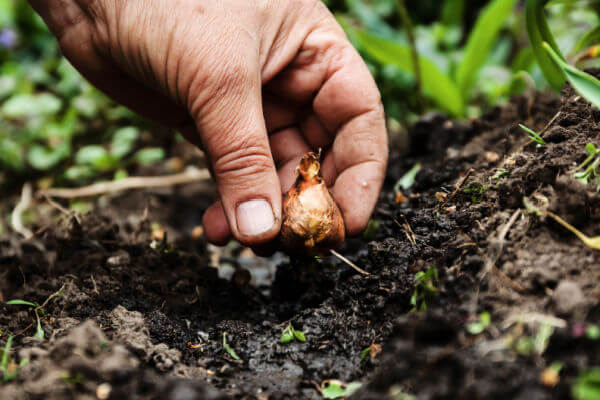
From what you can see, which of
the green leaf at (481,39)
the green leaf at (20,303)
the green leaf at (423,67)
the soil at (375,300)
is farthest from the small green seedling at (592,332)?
the green leaf at (481,39)

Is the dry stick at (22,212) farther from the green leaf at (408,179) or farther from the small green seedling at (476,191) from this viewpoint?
the small green seedling at (476,191)

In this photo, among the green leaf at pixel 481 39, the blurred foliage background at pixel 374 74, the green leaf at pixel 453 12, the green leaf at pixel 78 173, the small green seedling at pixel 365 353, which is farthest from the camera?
the green leaf at pixel 453 12

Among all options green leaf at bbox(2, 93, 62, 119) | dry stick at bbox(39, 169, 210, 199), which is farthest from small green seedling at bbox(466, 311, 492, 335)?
green leaf at bbox(2, 93, 62, 119)

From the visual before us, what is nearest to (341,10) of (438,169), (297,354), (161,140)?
(161,140)

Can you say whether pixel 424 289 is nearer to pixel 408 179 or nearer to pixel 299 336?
pixel 299 336

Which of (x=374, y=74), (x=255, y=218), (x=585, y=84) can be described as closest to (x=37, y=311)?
(x=255, y=218)
